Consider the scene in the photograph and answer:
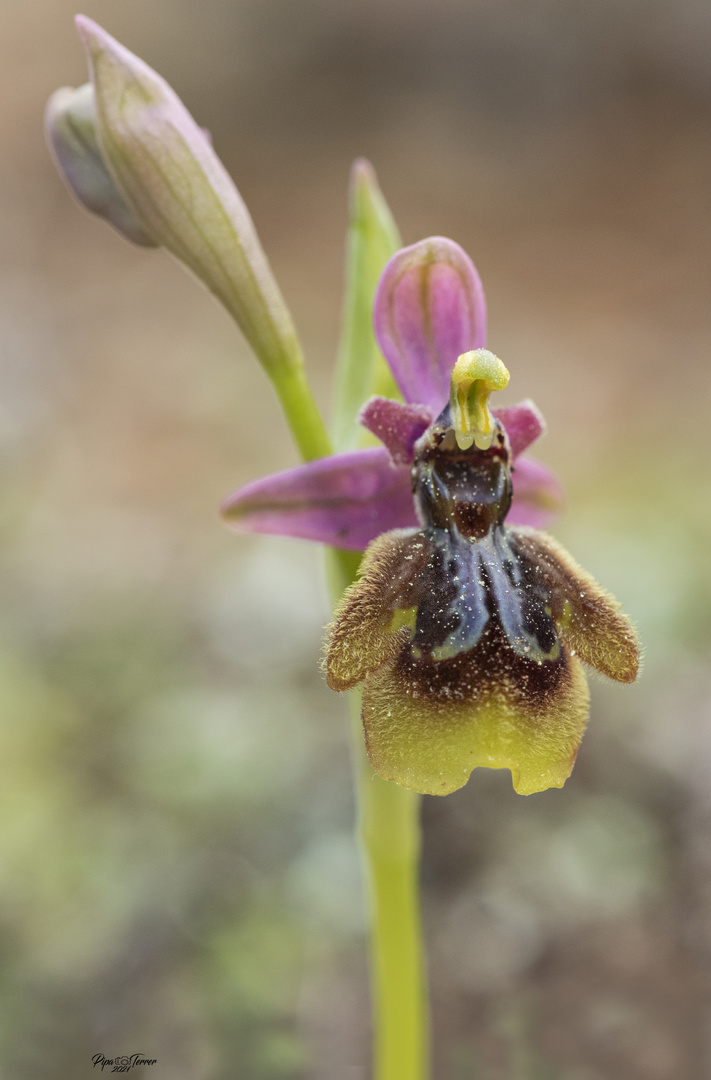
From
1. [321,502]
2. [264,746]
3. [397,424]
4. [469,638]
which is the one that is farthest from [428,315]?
[264,746]

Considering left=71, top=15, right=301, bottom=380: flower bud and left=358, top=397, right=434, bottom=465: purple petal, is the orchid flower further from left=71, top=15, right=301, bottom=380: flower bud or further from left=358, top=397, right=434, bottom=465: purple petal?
left=71, top=15, right=301, bottom=380: flower bud

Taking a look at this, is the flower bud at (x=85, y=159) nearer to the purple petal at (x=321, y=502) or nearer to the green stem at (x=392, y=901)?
the purple petal at (x=321, y=502)

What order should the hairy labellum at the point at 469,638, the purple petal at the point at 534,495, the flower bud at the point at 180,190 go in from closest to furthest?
the hairy labellum at the point at 469,638 → the flower bud at the point at 180,190 → the purple petal at the point at 534,495

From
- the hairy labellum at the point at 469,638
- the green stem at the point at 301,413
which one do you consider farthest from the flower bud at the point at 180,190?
the hairy labellum at the point at 469,638

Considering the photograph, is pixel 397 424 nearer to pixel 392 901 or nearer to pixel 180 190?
pixel 180 190

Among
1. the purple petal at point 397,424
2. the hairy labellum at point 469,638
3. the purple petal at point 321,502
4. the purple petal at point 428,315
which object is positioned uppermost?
the purple petal at point 428,315

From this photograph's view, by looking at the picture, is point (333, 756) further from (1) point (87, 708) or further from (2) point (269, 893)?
(1) point (87, 708)
